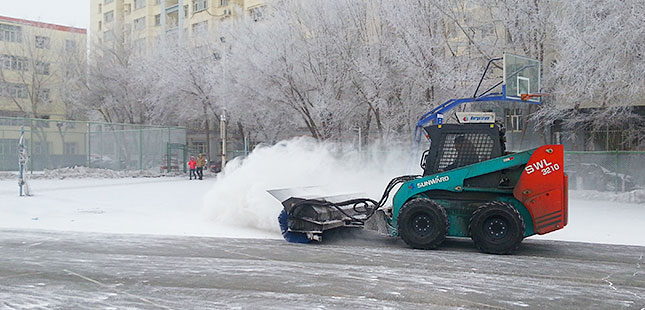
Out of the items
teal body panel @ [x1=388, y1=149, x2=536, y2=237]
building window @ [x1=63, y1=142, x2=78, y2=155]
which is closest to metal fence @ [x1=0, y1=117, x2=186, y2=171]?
building window @ [x1=63, y1=142, x2=78, y2=155]

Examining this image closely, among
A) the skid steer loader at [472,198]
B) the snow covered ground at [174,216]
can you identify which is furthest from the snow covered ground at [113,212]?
the skid steer loader at [472,198]

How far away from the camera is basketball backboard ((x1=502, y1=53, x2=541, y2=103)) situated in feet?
49.5

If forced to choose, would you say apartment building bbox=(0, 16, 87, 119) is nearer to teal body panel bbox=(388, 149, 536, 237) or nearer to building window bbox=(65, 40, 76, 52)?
building window bbox=(65, 40, 76, 52)

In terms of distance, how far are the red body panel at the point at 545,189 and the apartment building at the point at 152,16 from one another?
41128 mm

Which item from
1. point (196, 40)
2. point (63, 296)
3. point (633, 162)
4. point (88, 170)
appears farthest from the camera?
point (196, 40)

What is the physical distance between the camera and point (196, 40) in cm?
4369

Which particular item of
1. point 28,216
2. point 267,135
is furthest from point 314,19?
point 28,216

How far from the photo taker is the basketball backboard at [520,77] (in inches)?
594

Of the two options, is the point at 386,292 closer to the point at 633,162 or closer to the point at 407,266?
the point at 407,266

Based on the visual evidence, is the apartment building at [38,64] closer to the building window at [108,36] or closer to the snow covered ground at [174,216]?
the building window at [108,36]

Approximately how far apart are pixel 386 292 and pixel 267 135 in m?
34.2

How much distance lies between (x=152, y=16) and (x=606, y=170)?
65604mm

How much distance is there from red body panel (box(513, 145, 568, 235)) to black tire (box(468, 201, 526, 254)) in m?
0.31

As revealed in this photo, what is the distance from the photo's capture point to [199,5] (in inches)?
2667
